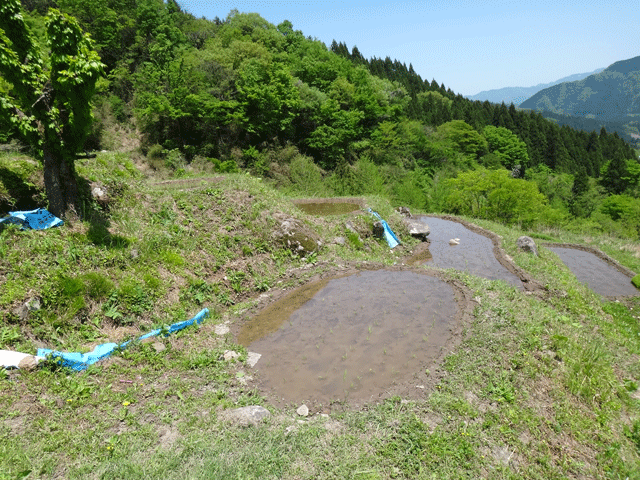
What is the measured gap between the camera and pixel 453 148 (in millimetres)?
40875

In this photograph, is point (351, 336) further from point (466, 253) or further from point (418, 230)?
point (418, 230)

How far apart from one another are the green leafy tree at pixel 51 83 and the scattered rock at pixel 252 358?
571 cm

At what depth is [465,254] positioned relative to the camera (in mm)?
13672

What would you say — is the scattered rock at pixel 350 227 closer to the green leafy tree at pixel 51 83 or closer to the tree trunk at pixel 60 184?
the tree trunk at pixel 60 184

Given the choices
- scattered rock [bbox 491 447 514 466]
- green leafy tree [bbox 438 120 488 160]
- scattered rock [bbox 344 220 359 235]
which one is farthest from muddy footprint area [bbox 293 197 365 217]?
green leafy tree [bbox 438 120 488 160]

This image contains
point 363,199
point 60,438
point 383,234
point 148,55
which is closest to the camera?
point 60,438

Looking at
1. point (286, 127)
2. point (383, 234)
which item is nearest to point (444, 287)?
point (383, 234)

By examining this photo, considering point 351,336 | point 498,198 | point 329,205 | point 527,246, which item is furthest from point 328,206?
point 498,198

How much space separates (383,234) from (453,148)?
106ft

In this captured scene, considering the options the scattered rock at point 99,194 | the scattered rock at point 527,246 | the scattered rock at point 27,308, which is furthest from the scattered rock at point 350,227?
the scattered rock at point 27,308

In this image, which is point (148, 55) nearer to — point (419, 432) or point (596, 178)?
point (419, 432)

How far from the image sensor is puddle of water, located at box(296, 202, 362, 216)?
15070 mm

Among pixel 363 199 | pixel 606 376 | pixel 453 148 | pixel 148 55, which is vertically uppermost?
pixel 148 55

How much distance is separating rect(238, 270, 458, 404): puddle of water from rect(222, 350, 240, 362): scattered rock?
0.45 m
